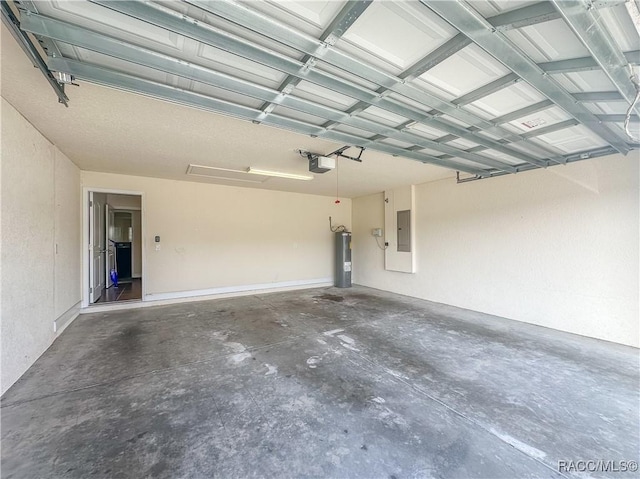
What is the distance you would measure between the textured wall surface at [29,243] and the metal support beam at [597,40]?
13.7 ft

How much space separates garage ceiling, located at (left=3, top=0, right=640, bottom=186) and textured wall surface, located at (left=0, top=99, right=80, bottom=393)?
0.88 metres

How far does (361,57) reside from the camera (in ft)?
5.66

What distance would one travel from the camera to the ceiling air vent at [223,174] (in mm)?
4684

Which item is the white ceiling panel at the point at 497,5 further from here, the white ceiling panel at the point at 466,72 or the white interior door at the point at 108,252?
the white interior door at the point at 108,252

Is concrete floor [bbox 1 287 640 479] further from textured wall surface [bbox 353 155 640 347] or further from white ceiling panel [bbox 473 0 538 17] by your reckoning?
white ceiling panel [bbox 473 0 538 17]

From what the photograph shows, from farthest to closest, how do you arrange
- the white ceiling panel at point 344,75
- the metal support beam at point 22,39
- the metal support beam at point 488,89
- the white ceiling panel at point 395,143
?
the white ceiling panel at point 395,143 → the metal support beam at point 488,89 → the white ceiling panel at point 344,75 → the metal support beam at point 22,39

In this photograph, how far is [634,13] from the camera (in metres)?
1.34

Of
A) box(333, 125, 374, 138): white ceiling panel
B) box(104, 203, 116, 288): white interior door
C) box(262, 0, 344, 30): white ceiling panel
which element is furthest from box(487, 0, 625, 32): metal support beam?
box(104, 203, 116, 288): white interior door

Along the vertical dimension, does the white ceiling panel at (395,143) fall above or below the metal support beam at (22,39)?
above

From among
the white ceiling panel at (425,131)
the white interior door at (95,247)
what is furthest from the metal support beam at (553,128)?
the white interior door at (95,247)

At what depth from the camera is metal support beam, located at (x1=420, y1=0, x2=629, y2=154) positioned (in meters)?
1.29

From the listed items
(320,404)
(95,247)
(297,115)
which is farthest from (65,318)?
(297,115)

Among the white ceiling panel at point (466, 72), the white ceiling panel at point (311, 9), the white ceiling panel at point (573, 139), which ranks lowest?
the white ceiling panel at point (573, 139)

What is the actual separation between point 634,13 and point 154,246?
672 centimetres
